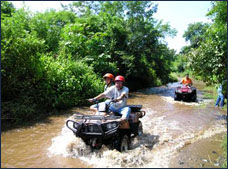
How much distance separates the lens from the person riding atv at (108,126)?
5602 millimetres

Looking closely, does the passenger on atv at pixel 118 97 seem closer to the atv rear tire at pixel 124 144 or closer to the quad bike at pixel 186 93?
the atv rear tire at pixel 124 144

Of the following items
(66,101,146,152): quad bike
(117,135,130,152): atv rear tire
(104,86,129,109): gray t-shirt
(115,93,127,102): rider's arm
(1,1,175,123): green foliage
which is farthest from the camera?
(1,1,175,123): green foliage

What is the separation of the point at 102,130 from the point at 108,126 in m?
0.23

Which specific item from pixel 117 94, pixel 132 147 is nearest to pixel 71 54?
pixel 117 94

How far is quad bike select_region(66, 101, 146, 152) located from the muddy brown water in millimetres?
233

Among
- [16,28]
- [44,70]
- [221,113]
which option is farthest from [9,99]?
[221,113]

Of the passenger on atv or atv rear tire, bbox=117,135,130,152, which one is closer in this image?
atv rear tire, bbox=117,135,130,152

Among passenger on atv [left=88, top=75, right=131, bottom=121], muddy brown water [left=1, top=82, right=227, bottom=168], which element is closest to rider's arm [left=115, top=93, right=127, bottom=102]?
passenger on atv [left=88, top=75, right=131, bottom=121]

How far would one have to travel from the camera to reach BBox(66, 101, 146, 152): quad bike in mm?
5586

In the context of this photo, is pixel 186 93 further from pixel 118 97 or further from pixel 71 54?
pixel 118 97

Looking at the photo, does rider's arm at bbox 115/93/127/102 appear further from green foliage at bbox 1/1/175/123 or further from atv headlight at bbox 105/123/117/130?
green foliage at bbox 1/1/175/123

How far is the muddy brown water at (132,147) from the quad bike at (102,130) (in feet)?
0.76

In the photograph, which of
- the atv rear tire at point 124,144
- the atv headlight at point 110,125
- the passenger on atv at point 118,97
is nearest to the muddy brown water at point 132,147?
the atv rear tire at point 124,144

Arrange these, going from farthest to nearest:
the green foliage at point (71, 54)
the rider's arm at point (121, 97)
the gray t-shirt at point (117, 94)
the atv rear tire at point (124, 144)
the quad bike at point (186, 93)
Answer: the quad bike at point (186, 93), the green foliage at point (71, 54), the gray t-shirt at point (117, 94), the rider's arm at point (121, 97), the atv rear tire at point (124, 144)
